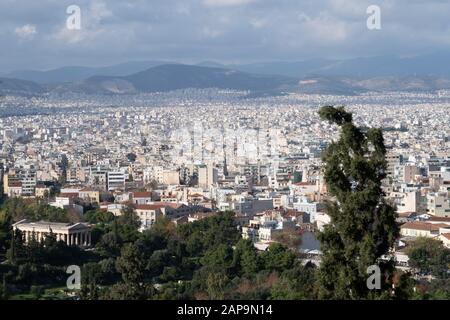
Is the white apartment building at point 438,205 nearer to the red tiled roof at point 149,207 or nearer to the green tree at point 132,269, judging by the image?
the red tiled roof at point 149,207

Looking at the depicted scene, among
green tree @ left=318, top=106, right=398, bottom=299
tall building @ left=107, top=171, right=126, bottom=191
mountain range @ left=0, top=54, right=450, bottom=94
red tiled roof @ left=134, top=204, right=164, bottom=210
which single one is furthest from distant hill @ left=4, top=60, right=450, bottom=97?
green tree @ left=318, top=106, right=398, bottom=299

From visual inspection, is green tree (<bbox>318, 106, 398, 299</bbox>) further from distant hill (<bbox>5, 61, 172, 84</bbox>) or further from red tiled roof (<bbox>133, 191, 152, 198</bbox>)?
distant hill (<bbox>5, 61, 172, 84</bbox>)

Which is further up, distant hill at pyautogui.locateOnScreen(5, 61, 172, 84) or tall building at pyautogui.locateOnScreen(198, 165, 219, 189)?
distant hill at pyautogui.locateOnScreen(5, 61, 172, 84)

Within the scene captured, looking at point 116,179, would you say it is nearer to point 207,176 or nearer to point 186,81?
point 207,176

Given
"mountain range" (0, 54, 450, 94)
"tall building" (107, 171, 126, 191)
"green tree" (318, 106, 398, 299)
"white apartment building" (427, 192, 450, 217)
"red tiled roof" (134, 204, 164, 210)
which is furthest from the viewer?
"mountain range" (0, 54, 450, 94)

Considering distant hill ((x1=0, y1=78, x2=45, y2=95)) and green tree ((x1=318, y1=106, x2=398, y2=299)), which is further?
distant hill ((x1=0, y1=78, x2=45, y2=95))

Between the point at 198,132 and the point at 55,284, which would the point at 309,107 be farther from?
the point at 55,284

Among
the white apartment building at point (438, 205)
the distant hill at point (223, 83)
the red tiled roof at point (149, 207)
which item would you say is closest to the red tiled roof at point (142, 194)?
the red tiled roof at point (149, 207)
